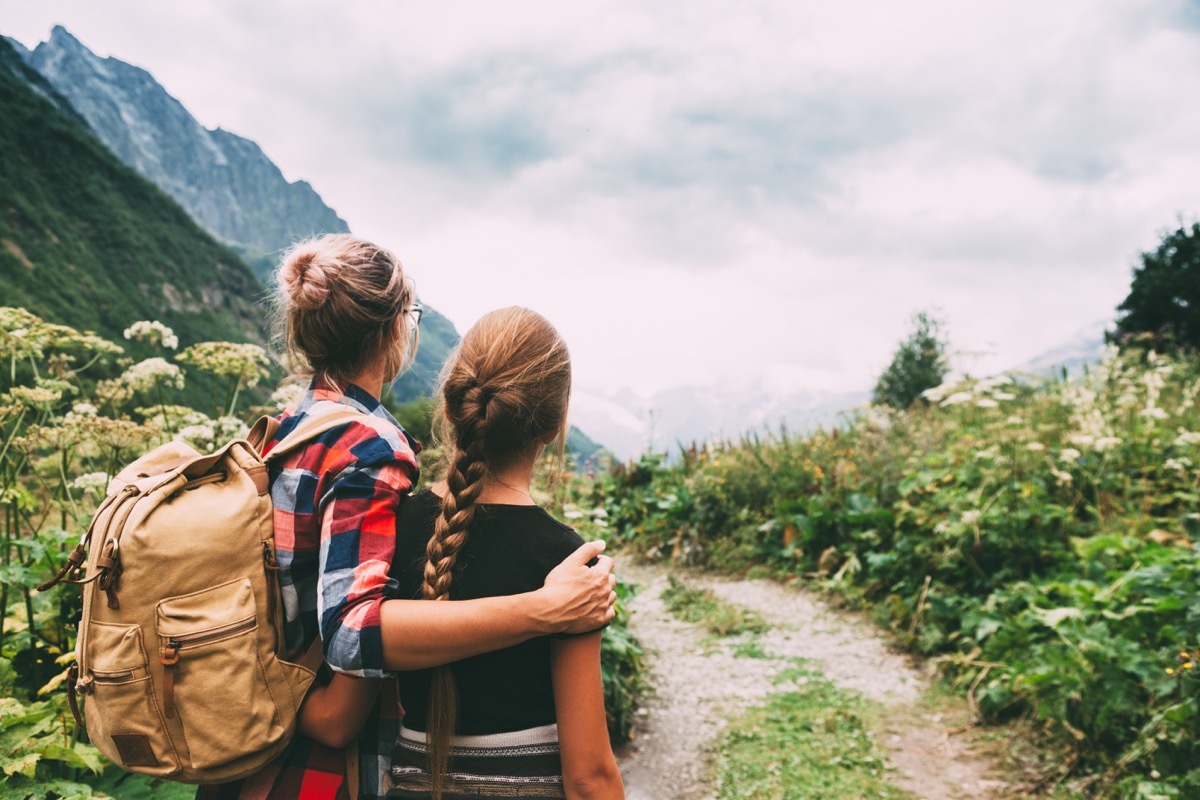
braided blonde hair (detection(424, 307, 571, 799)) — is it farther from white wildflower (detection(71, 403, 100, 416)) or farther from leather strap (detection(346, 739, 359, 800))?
white wildflower (detection(71, 403, 100, 416))

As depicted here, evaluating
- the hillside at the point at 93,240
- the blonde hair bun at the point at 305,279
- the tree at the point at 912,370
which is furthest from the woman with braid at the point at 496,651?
the hillside at the point at 93,240

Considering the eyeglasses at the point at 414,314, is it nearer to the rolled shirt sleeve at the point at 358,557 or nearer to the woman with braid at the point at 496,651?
the woman with braid at the point at 496,651

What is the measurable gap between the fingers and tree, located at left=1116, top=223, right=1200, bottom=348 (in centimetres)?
3505

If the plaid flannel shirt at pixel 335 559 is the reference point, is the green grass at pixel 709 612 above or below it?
below

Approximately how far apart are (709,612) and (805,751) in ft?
8.31

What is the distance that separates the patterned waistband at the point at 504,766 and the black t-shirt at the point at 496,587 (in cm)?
2

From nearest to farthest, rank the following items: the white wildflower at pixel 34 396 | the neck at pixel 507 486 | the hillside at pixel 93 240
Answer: the neck at pixel 507 486 < the white wildflower at pixel 34 396 < the hillside at pixel 93 240

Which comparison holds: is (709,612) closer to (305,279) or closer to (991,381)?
(991,381)

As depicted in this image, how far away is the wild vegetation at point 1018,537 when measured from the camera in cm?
318

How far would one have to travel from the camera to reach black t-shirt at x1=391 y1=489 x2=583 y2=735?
1.34 meters

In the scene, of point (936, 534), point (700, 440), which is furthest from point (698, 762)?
point (700, 440)

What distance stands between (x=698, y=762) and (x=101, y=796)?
9.56 ft

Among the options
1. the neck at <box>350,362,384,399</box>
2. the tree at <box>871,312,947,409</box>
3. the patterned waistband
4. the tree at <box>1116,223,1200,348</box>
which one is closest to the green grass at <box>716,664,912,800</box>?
the patterned waistband

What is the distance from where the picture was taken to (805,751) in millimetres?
3773
